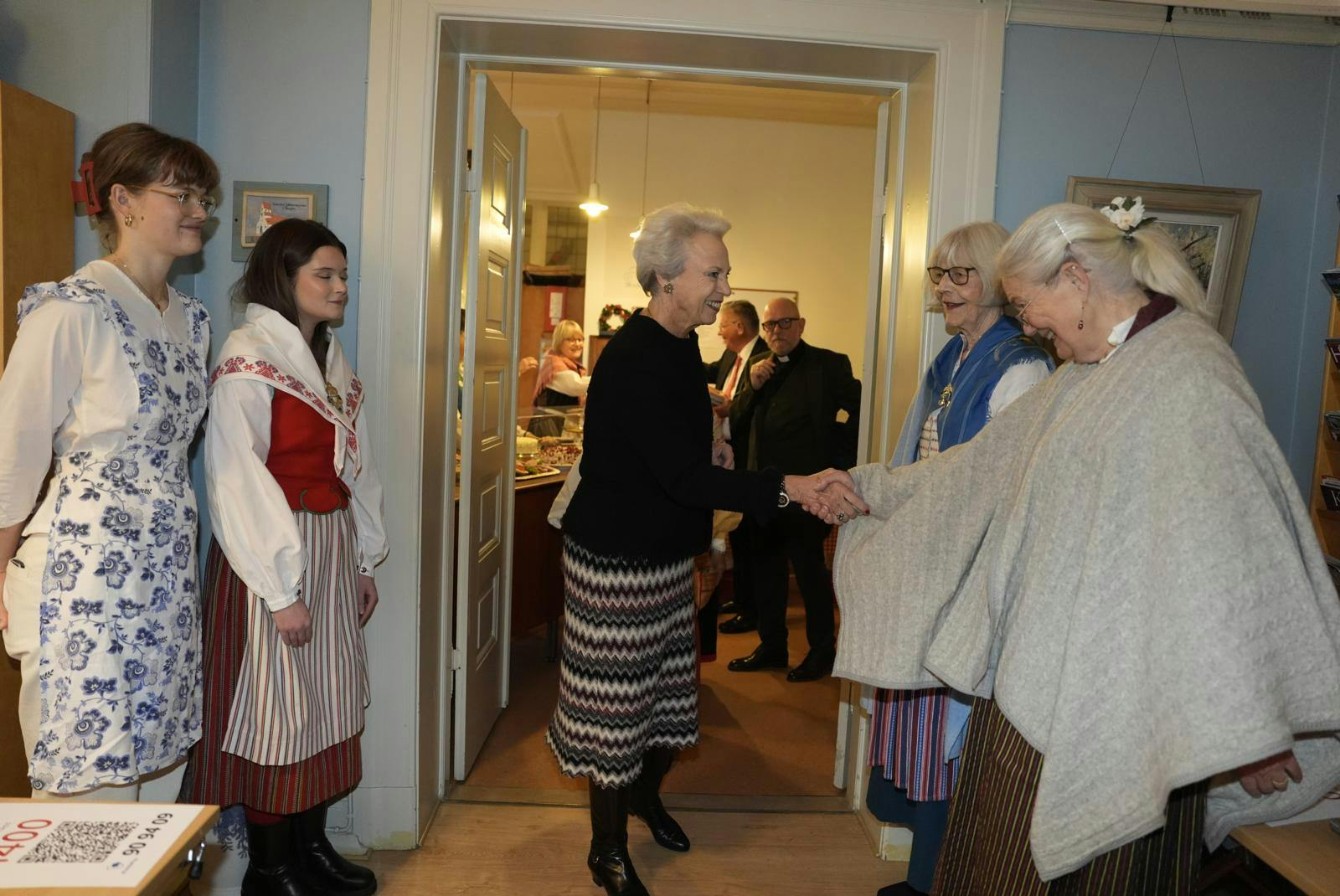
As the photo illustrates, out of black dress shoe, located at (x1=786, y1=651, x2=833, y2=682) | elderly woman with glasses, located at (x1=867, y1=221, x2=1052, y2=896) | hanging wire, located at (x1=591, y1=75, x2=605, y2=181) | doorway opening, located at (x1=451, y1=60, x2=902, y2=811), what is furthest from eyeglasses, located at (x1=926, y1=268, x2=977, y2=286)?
hanging wire, located at (x1=591, y1=75, x2=605, y2=181)

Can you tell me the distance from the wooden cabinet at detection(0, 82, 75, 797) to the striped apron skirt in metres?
0.41

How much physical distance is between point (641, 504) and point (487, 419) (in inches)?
46.4

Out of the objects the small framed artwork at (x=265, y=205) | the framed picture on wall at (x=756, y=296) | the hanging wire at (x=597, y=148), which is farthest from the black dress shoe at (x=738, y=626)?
the hanging wire at (x=597, y=148)

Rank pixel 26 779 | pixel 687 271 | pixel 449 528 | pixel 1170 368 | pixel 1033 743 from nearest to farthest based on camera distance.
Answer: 1. pixel 1170 368
2. pixel 1033 743
3. pixel 26 779
4. pixel 687 271
5. pixel 449 528

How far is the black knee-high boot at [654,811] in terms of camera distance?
8.65 ft

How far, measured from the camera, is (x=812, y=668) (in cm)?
422

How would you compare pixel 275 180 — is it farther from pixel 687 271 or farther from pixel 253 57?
pixel 687 271

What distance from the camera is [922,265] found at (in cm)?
256

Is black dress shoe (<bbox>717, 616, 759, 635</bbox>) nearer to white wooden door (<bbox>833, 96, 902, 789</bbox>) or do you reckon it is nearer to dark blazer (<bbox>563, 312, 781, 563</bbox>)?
white wooden door (<bbox>833, 96, 902, 789</bbox>)

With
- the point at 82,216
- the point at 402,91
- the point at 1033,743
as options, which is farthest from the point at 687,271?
the point at 82,216

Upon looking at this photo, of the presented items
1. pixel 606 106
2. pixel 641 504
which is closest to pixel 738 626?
pixel 641 504

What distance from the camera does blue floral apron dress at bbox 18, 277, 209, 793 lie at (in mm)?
1688

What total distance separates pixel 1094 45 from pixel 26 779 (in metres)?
3.33

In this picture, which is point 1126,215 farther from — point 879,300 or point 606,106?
point 606,106
